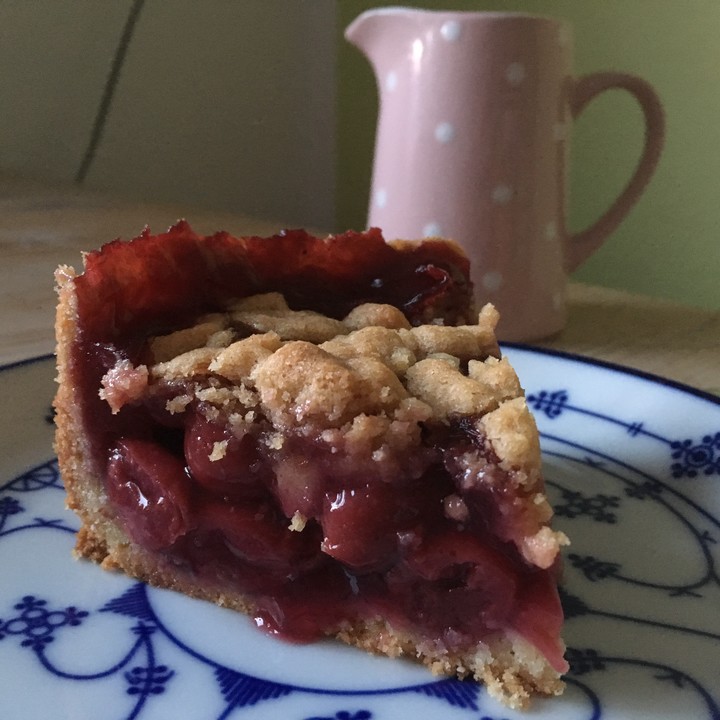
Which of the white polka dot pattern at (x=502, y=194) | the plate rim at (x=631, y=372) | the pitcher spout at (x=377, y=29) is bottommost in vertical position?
the plate rim at (x=631, y=372)

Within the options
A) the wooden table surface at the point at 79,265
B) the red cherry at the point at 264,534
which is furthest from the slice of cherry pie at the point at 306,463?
the wooden table surface at the point at 79,265

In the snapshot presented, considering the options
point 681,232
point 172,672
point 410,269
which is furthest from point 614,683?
point 681,232

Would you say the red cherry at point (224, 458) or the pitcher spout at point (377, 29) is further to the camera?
the pitcher spout at point (377, 29)

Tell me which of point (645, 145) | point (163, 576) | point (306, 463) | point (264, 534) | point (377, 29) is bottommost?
point (163, 576)

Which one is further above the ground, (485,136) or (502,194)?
(485,136)

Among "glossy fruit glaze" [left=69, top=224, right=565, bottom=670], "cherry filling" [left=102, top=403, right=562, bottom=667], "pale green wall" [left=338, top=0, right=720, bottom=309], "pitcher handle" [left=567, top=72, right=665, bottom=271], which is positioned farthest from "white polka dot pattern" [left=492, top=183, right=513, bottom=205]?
"pale green wall" [left=338, top=0, right=720, bottom=309]

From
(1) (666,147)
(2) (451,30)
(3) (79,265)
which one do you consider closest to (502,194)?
(2) (451,30)

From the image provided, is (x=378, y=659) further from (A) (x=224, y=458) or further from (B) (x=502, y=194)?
(B) (x=502, y=194)

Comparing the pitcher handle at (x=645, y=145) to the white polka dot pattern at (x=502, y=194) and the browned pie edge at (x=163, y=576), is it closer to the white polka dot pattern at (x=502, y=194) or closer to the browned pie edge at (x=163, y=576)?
the white polka dot pattern at (x=502, y=194)
